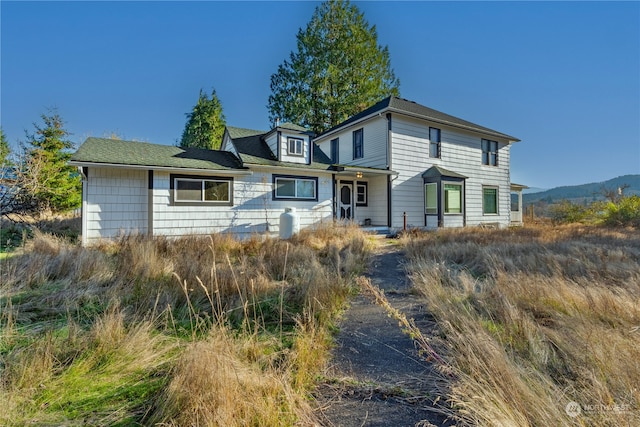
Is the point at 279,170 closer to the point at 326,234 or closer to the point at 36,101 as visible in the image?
the point at 326,234

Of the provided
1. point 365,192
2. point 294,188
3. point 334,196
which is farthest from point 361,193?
point 294,188

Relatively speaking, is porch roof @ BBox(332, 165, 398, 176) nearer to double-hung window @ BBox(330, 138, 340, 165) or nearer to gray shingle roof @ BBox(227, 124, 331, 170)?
gray shingle roof @ BBox(227, 124, 331, 170)

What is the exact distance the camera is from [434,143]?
1580cm

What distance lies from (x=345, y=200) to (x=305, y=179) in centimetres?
317

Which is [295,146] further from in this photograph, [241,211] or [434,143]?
[434,143]

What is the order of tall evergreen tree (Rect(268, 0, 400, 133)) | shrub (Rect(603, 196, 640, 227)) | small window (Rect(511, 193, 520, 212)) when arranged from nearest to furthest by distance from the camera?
shrub (Rect(603, 196, 640, 227)) → small window (Rect(511, 193, 520, 212)) → tall evergreen tree (Rect(268, 0, 400, 133))

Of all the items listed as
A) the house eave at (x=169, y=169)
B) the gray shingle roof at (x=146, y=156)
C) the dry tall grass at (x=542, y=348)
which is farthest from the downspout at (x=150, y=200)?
the dry tall grass at (x=542, y=348)

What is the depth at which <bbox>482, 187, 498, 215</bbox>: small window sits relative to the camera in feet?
58.3

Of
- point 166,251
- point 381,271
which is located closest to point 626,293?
point 381,271

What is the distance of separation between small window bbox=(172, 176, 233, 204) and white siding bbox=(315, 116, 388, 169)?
768cm

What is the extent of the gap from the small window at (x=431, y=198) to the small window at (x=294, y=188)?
21.7 feet

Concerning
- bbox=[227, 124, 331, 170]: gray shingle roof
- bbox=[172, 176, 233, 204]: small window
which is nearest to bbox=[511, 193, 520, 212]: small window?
bbox=[227, 124, 331, 170]: gray shingle roof

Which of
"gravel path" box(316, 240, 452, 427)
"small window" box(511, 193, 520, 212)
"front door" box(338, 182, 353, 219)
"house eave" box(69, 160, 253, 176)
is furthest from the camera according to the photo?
"small window" box(511, 193, 520, 212)

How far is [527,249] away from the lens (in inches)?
281
